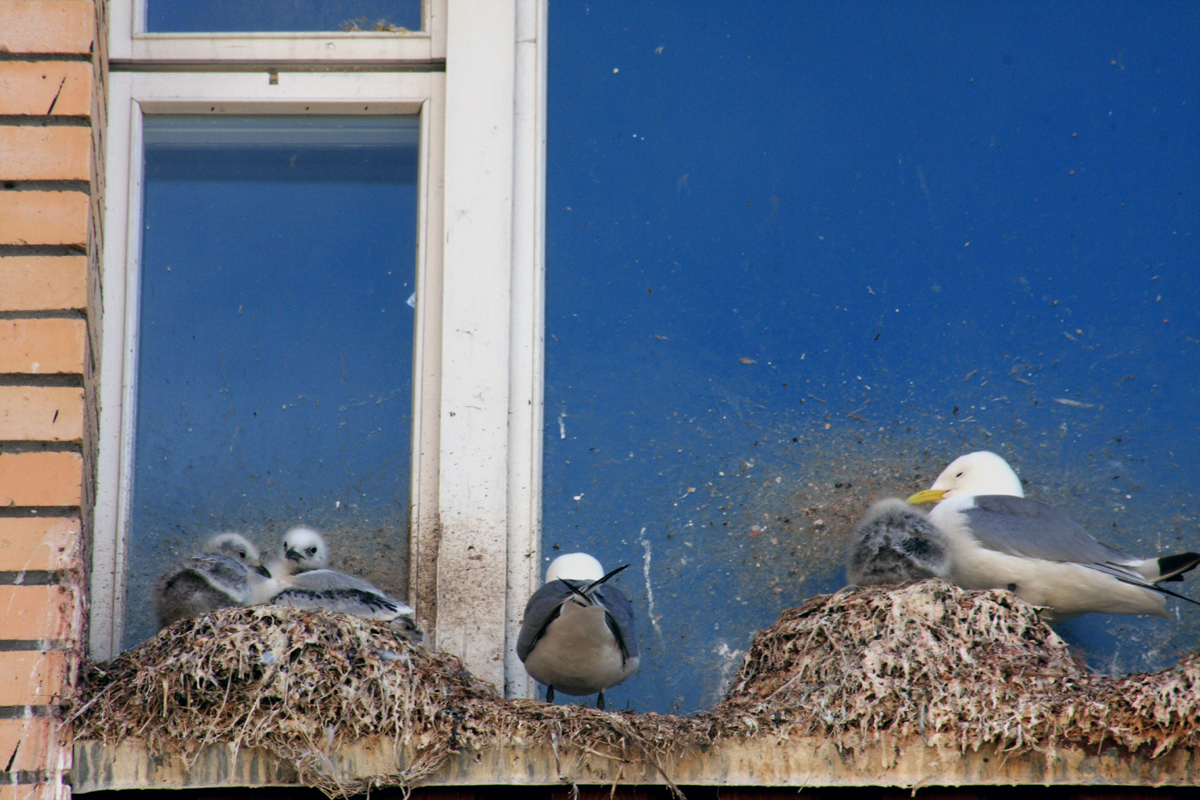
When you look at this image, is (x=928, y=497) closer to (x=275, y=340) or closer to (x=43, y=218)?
(x=275, y=340)

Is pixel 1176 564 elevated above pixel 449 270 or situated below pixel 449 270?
below

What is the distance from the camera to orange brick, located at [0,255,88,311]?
273 cm

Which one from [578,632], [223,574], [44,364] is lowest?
[578,632]

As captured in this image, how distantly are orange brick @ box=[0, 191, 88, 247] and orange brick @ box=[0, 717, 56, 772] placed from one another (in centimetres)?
107

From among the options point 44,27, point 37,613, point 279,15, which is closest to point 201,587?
point 37,613

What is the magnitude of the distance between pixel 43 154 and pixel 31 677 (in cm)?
120

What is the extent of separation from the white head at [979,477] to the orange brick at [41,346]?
2213mm

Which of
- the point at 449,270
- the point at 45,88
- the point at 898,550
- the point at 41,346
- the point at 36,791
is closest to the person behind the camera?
the point at 36,791

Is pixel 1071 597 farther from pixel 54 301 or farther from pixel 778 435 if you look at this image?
pixel 54 301

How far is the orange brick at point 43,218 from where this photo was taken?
276 centimetres

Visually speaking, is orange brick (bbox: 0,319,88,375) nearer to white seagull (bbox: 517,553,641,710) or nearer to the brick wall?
the brick wall

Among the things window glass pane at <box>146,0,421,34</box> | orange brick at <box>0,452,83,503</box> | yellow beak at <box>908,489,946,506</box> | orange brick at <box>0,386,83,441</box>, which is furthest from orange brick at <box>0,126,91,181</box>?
yellow beak at <box>908,489,946,506</box>

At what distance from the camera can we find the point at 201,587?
116 inches

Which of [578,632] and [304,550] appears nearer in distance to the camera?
[578,632]
